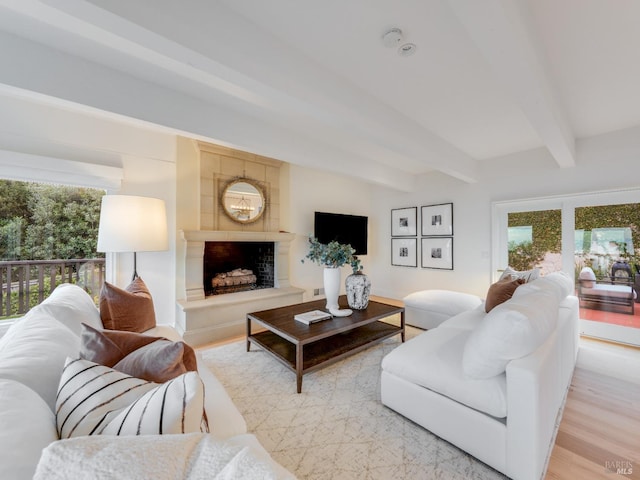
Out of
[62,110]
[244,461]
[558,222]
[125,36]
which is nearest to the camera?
[244,461]

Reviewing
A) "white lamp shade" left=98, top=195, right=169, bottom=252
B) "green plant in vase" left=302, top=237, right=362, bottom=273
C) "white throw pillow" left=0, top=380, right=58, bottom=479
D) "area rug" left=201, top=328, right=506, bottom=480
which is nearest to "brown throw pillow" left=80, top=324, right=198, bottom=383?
"white throw pillow" left=0, top=380, right=58, bottom=479

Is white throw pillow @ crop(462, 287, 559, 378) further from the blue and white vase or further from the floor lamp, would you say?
the floor lamp

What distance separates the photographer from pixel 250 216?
3844 millimetres

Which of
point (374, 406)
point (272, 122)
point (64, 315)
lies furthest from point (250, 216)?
point (374, 406)

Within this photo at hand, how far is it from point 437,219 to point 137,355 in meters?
4.68

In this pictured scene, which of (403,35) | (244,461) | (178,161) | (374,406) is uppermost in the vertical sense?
(403,35)

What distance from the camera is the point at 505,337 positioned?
4.26 ft

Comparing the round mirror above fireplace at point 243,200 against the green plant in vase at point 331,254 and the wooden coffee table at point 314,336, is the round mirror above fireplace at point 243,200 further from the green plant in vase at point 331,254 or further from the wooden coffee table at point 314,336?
the wooden coffee table at point 314,336

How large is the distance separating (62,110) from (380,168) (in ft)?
12.7

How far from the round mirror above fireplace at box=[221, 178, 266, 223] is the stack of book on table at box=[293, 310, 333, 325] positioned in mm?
1845

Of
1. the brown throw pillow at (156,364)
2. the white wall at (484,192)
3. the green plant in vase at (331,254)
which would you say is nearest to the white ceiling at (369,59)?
the white wall at (484,192)

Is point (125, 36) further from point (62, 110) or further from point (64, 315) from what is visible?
point (62, 110)

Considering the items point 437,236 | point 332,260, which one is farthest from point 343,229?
point 332,260

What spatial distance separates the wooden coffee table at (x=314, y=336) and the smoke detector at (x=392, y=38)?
6.73ft
